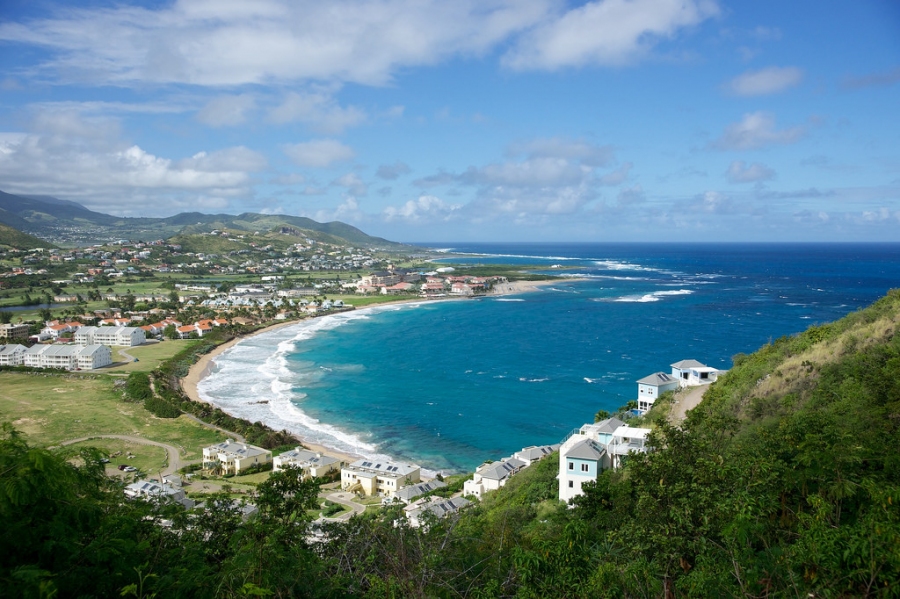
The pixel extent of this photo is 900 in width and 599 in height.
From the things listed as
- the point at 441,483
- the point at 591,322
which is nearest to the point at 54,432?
the point at 441,483

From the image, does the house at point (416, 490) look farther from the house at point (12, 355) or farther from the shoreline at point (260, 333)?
the house at point (12, 355)

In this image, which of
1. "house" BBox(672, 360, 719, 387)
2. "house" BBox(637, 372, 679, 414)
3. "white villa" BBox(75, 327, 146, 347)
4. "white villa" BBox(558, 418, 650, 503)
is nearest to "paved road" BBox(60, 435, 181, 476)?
"white villa" BBox(558, 418, 650, 503)

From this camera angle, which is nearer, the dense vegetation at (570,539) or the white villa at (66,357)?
the dense vegetation at (570,539)

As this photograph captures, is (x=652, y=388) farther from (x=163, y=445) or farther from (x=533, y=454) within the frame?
(x=163, y=445)

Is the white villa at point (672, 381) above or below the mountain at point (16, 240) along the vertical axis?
below

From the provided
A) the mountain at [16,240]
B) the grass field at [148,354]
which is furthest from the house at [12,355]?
the mountain at [16,240]

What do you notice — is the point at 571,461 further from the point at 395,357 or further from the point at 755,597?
the point at 395,357
